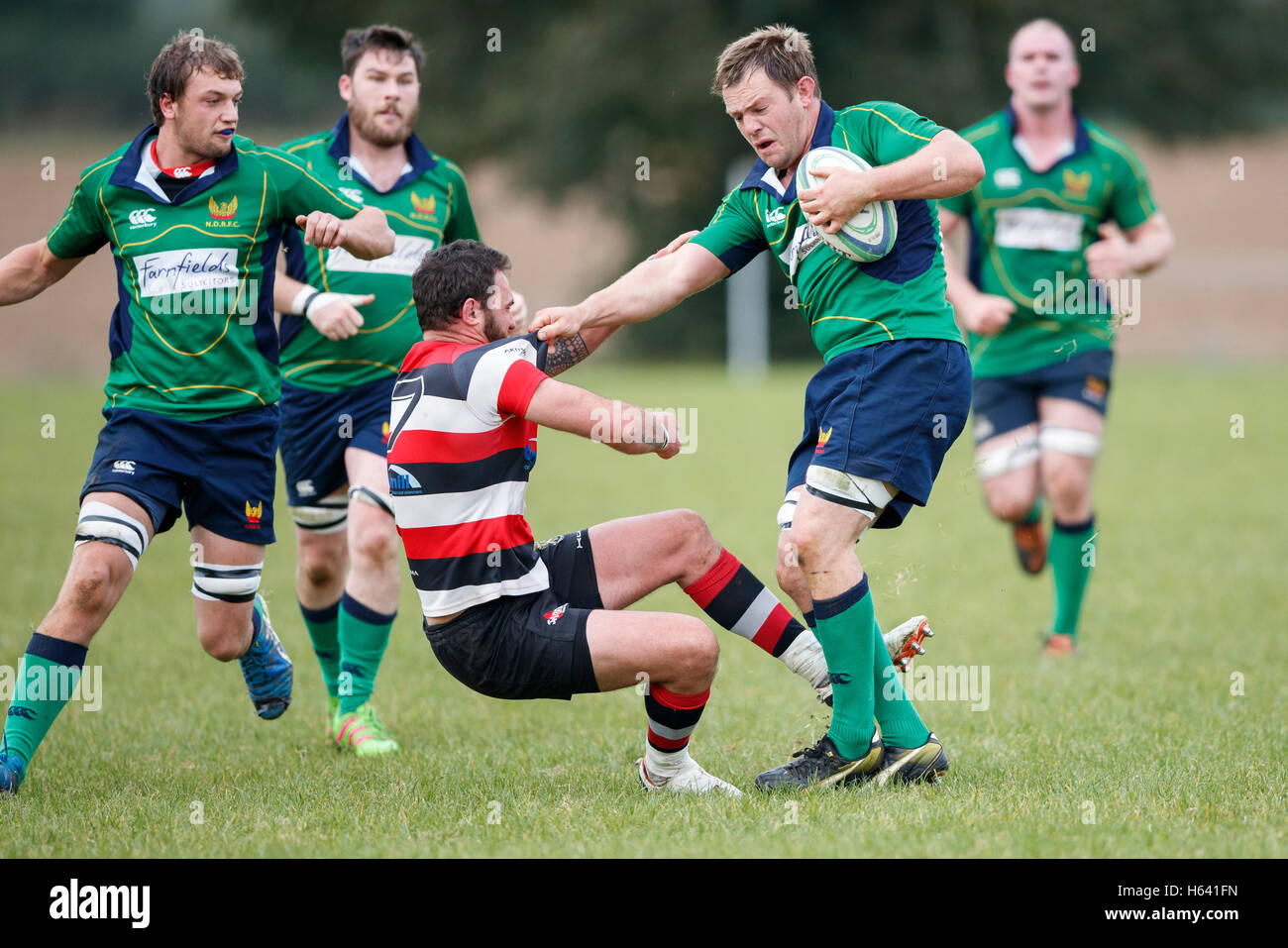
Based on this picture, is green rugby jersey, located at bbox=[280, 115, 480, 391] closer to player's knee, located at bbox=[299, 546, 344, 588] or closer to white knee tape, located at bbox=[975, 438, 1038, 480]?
player's knee, located at bbox=[299, 546, 344, 588]

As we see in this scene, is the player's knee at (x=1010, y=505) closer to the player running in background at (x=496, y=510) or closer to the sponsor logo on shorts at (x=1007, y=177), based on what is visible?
the sponsor logo on shorts at (x=1007, y=177)

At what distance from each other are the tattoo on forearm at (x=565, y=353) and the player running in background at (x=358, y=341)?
4.25 feet

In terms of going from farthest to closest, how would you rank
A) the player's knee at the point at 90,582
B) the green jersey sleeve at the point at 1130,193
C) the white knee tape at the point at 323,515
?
the green jersey sleeve at the point at 1130,193 < the white knee tape at the point at 323,515 < the player's knee at the point at 90,582

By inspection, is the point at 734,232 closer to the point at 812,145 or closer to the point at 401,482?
the point at 812,145

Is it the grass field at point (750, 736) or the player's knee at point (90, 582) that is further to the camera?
the player's knee at point (90, 582)

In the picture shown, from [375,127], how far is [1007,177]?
3.40m

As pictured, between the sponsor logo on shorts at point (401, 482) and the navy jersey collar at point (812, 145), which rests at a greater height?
the navy jersey collar at point (812, 145)

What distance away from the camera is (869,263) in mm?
4590

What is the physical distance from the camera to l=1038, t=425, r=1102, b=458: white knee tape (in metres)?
7.12

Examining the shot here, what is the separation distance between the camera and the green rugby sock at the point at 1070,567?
7.17 m

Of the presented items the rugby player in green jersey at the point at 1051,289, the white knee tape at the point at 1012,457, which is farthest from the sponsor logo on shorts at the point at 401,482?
the white knee tape at the point at 1012,457

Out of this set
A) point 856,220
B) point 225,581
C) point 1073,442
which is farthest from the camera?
point 1073,442

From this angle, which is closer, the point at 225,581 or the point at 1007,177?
the point at 225,581

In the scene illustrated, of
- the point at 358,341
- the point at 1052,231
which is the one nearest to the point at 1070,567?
the point at 1052,231
